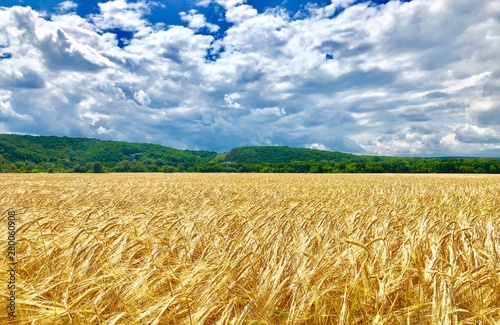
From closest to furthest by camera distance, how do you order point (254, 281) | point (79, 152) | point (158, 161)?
point (254, 281) < point (158, 161) < point (79, 152)

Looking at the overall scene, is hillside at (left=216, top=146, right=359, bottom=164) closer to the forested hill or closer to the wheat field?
the forested hill

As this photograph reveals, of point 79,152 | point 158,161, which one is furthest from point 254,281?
point 79,152

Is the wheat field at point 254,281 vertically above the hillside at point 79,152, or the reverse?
the hillside at point 79,152

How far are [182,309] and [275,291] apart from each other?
2.39 feet

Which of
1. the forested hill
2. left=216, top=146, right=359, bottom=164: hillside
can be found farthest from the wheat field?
left=216, top=146, right=359, bottom=164: hillside

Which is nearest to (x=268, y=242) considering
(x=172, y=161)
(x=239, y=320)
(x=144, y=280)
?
(x=144, y=280)

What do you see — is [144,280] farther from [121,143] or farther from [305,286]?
[121,143]

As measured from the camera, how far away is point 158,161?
146 meters

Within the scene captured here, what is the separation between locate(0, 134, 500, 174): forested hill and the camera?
87000mm

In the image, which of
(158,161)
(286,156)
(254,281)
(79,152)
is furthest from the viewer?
(286,156)

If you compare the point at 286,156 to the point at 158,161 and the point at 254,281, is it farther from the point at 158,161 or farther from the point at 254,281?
the point at 254,281

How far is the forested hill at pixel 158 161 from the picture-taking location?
8700cm

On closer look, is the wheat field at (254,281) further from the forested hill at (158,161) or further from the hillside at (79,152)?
the hillside at (79,152)

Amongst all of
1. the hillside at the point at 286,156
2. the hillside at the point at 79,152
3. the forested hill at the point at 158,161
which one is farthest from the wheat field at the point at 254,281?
the hillside at the point at 286,156
